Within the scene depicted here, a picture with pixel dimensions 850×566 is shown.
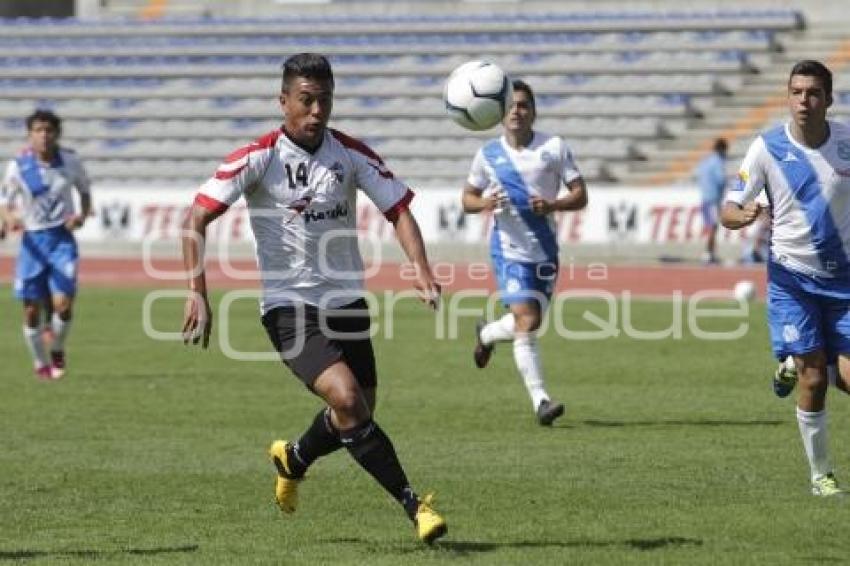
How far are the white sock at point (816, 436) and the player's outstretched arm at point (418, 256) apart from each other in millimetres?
2431

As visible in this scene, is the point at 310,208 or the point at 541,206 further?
the point at 541,206

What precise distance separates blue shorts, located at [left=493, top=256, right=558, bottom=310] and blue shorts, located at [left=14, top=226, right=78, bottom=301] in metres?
5.05

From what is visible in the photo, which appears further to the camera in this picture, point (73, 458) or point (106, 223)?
point (106, 223)

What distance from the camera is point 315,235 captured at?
29.7ft

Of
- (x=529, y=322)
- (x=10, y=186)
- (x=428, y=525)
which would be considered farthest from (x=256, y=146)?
(x=10, y=186)

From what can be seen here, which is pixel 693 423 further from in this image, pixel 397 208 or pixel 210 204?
pixel 210 204

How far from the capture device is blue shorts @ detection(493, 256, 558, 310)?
1427 cm

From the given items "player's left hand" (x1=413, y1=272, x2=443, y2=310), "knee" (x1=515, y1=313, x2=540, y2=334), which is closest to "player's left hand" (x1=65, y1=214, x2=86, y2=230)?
"knee" (x1=515, y1=313, x2=540, y2=334)

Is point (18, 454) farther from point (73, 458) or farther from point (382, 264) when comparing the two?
point (382, 264)

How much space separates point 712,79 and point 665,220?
677cm

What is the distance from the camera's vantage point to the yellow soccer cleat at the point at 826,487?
32.8 ft

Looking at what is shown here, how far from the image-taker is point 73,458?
12.2m

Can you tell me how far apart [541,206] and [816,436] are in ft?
14.2

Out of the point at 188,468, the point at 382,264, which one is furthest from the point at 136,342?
the point at 382,264
